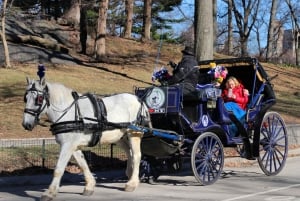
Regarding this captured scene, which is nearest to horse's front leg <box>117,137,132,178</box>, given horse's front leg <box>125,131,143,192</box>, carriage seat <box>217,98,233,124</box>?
horse's front leg <box>125,131,143,192</box>

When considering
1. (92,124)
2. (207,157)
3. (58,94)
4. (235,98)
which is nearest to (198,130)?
(207,157)

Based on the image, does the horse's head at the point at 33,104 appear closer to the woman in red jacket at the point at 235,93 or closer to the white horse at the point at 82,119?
the white horse at the point at 82,119

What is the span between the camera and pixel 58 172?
29.5ft

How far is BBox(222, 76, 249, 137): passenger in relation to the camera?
11.8m

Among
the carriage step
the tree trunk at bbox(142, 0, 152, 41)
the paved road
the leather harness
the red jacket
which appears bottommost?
the paved road

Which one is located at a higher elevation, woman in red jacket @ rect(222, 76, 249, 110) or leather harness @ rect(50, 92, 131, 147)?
woman in red jacket @ rect(222, 76, 249, 110)

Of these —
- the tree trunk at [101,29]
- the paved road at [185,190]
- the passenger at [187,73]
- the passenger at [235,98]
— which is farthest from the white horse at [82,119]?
the tree trunk at [101,29]

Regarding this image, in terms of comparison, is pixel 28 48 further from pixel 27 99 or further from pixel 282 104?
pixel 27 99

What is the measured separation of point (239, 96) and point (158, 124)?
2.05 metres

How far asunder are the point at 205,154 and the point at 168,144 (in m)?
0.77

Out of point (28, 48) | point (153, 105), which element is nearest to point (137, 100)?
point (153, 105)

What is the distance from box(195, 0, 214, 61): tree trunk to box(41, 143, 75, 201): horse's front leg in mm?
7960

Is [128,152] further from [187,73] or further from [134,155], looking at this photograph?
[187,73]

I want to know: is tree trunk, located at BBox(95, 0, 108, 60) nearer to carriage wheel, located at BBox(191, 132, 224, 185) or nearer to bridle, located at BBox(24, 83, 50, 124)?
carriage wheel, located at BBox(191, 132, 224, 185)
